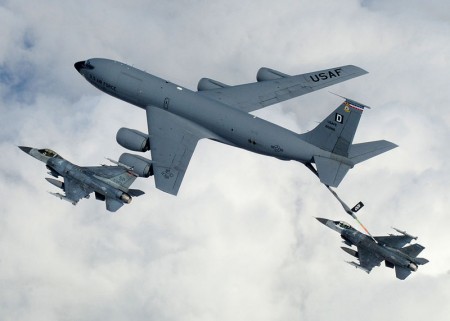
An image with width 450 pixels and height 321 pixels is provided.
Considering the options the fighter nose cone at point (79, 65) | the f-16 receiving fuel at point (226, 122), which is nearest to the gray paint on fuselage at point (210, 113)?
the f-16 receiving fuel at point (226, 122)

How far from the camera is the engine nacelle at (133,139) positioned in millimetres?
72688

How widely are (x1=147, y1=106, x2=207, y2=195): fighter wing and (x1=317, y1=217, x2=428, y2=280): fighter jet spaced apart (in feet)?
54.6

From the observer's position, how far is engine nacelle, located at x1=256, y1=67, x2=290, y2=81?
8188 cm

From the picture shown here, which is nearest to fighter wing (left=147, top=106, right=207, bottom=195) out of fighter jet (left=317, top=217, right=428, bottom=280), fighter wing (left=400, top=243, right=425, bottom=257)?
fighter jet (left=317, top=217, right=428, bottom=280)

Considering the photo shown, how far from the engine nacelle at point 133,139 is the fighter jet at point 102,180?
200cm

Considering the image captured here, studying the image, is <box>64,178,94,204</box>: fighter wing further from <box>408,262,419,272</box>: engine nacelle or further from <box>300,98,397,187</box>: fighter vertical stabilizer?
<box>408,262,419,272</box>: engine nacelle

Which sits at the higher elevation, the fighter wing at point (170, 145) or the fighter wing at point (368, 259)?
the fighter wing at point (170, 145)

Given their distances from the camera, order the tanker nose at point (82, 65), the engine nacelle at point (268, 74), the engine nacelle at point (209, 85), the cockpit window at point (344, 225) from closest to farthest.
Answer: the cockpit window at point (344, 225) < the tanker nose at point (82, 65) < the engine nacelle at point (209, 85) < the engine nacelle at point (268, 74)

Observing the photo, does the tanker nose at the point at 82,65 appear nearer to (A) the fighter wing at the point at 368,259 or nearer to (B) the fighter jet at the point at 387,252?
(B) the fighter jet at the point at 387,252

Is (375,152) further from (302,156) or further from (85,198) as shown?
(85,198)

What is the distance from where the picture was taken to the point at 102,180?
Answer: 7062 cm

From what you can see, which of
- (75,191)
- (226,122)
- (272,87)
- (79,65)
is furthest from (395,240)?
(79,65)

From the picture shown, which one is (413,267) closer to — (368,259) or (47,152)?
(368,259)

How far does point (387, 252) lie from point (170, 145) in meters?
22.1
